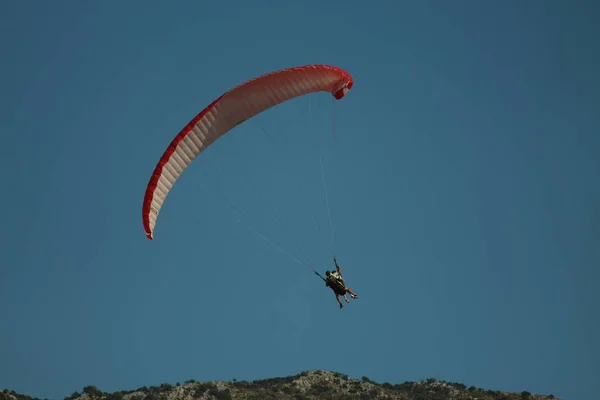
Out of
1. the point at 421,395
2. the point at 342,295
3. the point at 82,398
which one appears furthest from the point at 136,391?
the point at 342,295

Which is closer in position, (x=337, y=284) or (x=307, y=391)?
(x=337, y=284)

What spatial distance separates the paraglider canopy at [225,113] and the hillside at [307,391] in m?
22.0

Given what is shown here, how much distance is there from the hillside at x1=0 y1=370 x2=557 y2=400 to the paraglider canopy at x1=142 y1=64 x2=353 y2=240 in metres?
22.0

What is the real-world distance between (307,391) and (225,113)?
25.8 meters

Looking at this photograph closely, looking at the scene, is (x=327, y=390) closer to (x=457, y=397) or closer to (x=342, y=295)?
(x=457, y=397)

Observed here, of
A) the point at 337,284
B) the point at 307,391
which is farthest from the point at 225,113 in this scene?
the point at 307,391

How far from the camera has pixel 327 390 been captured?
71375 millimetres

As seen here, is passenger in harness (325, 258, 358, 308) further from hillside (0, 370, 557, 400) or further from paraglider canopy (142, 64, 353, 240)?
hillside (0, 370, 557, 400)

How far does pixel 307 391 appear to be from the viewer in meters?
71.4

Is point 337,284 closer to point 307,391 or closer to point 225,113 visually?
point 225,113

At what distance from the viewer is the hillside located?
69.2 meters

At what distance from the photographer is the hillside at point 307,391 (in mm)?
69250

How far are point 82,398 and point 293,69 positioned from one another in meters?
27.7

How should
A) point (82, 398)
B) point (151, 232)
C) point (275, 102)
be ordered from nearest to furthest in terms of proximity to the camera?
point (151, 232) → point (275, 102) → point (82, 398)
